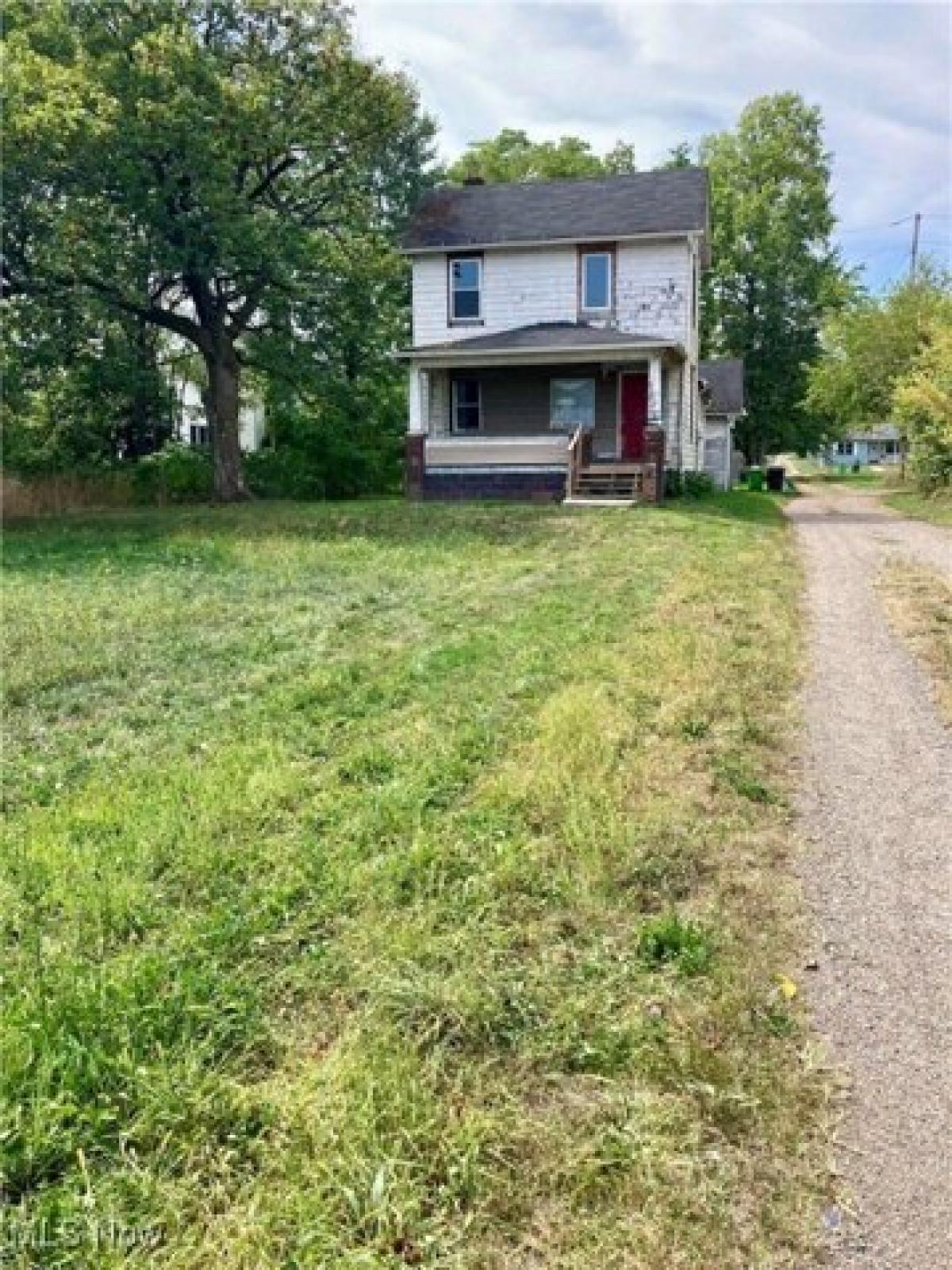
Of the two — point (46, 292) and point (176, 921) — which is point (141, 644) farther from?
point (46, 292)

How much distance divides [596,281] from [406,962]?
21039 mm

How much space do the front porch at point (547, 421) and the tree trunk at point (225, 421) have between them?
422 cm

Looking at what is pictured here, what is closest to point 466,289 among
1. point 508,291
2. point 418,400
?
point 508,291

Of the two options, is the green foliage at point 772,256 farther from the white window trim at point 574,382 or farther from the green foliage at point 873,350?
the white window trim at point 574,382

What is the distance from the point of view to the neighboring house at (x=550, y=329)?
2003cm

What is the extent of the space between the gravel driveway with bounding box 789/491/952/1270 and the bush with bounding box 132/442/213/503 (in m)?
19.0

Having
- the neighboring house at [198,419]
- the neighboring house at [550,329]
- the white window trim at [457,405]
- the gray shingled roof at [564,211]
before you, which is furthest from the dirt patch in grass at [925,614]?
the neighboring house at [198,419]

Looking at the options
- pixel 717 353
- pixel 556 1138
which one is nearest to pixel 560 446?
pixel 556 1138

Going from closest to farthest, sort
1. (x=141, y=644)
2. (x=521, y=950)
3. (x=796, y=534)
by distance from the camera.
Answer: (x=521, y=950) → (x=141, y=644) → (x=796, y=534)

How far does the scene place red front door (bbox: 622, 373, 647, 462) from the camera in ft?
71.2

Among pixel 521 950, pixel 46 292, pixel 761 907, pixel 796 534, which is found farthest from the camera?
pixel 46 292

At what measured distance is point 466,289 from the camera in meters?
22.5

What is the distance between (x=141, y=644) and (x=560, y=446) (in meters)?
13.7

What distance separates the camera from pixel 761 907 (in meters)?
3.43
